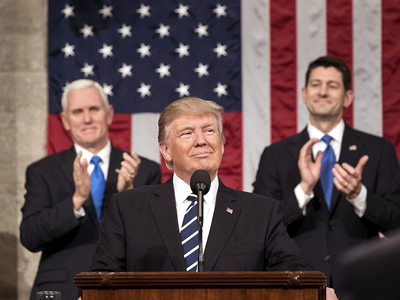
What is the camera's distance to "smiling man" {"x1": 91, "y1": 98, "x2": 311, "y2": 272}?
9.41 ft

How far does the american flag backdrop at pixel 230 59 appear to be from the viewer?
214 inches

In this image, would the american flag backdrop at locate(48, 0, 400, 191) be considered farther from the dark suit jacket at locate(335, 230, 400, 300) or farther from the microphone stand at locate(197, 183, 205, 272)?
the dark suit jacket at locate(335, 230, 400, 300)

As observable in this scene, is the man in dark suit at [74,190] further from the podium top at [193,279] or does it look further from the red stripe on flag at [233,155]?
the podium top at [193,279]

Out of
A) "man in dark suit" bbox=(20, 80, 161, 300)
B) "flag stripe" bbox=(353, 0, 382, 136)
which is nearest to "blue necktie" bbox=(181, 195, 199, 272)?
"man in dark suit" bbox=(20, 80, 161, 300)

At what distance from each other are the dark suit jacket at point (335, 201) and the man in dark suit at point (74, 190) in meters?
0.82

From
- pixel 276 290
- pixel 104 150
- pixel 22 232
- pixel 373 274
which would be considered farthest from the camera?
pixel 104 150

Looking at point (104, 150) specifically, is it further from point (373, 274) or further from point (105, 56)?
point (373, 274)

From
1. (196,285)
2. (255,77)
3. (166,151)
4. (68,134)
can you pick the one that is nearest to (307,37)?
(255,77)

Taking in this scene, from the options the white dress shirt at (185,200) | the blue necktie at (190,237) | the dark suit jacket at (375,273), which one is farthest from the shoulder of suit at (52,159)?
the dark suit jacket at (375,273)

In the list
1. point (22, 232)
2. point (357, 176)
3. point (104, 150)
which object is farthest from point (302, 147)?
point (22, 232)

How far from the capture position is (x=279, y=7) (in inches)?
216

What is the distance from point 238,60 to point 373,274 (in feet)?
15.0

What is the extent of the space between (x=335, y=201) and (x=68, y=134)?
219cm

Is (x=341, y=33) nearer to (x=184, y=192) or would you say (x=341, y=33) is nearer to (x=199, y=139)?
(x=199, y=139)
